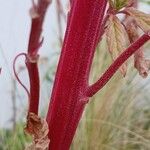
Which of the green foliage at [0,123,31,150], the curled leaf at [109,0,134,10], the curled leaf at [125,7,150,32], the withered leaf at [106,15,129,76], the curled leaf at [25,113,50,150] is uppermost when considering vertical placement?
the curled leaf at [109,0,134,10]

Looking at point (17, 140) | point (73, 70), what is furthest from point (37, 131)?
point (17, 140)

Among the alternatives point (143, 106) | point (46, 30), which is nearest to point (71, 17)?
point (143, 106)

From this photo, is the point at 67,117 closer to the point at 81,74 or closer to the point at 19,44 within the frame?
the point at 81,74

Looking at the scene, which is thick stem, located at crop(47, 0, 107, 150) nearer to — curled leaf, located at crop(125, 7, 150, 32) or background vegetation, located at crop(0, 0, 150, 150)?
curled leaf, located at crop(125, 7, 150, 32)

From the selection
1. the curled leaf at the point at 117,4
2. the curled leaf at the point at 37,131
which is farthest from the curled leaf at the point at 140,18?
the curled leaf at the point at 37,131

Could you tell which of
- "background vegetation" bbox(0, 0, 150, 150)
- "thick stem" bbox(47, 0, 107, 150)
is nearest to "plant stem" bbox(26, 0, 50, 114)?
"thick stem" bbox(47, 0, 107, 150)

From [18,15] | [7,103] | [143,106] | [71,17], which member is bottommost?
[7,103]
